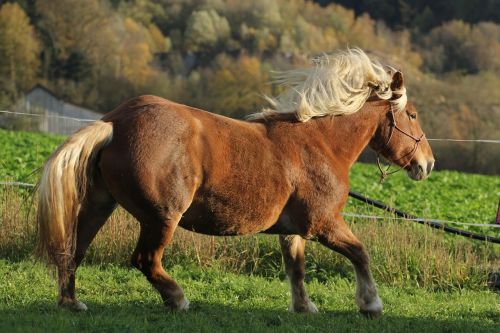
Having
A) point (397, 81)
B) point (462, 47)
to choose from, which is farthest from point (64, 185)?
point (462, 47)

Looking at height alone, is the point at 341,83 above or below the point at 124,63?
above

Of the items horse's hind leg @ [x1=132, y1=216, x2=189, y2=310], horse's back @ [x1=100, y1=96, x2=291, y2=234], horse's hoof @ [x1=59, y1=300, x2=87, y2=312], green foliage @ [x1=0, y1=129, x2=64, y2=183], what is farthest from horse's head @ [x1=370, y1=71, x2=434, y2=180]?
green foliage @ [x1=0, y1=129, x2=64, y2=183]

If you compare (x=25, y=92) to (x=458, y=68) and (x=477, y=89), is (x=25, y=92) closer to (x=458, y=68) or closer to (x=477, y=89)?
(x=477, y=89)

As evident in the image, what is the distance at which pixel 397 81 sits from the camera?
879cm

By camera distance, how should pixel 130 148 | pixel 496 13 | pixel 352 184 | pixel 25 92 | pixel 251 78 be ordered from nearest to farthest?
pixel 130 148 → pixel 352 184 → pixel 25 92 → pixel 251 78 → pixel 496 13

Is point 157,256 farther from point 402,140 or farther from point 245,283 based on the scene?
point 402,140

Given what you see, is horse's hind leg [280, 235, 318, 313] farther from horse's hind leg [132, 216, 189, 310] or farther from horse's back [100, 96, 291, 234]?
horse's hind leg [132, 216, 189, 310]

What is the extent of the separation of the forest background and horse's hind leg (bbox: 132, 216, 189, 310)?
31.8m

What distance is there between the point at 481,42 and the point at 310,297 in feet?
281

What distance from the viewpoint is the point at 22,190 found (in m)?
14.0

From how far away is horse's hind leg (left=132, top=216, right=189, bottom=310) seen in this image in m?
7.46

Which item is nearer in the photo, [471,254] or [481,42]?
[471,254]

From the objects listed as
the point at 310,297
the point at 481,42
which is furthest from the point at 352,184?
the point at 481,42

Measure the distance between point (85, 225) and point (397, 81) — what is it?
332 centimetres
